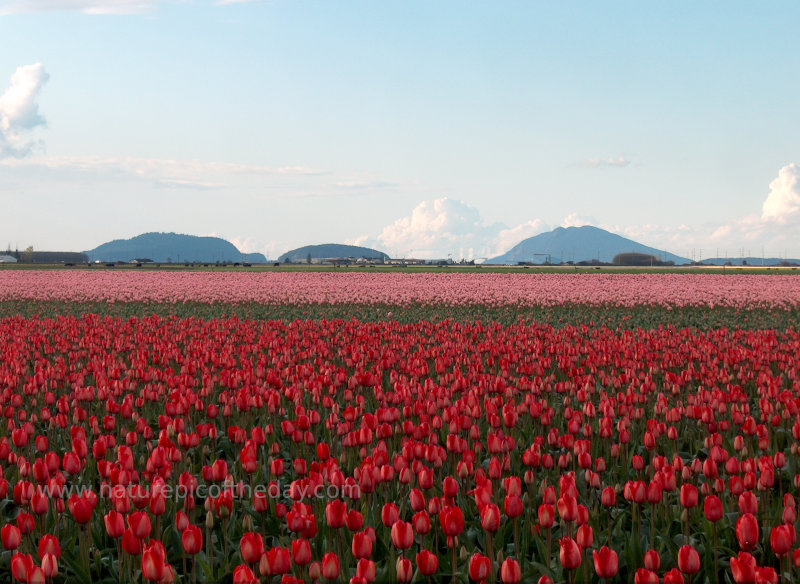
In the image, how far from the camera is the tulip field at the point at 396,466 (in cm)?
420

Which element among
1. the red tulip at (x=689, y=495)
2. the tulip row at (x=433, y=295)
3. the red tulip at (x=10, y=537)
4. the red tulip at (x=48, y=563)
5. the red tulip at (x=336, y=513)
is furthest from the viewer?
Result: the tulip row at (x=433, y=295)

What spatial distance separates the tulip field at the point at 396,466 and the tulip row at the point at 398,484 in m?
0.02

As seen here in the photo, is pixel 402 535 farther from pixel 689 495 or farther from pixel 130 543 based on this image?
pixel 689 495

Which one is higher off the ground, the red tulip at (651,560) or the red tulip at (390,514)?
the red tulip at (390,514)

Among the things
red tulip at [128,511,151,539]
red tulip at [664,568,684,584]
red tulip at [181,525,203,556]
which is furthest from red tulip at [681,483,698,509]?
red tulip at [128,511,151,539]

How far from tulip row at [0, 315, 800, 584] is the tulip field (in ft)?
0.08

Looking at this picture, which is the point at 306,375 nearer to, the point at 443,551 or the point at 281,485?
the point at 281,485

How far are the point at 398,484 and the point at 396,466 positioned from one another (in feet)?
2.38

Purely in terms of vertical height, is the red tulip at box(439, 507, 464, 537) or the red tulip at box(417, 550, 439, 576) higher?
the red tulip at box(439, 507, 464, 537)

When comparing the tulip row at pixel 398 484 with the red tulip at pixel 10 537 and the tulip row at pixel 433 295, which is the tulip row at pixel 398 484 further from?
the tulip row at pixel 433 295

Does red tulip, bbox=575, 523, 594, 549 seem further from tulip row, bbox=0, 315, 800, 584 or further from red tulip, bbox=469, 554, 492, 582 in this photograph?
red tulip, bbox=469, 554, 492, 582

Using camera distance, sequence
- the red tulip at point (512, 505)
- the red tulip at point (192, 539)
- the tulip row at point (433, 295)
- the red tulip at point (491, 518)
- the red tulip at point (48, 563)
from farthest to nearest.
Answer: the tulip row at point (433, 295)
the red tulip at point (512, 505)
the red tulip at point (491, 518)
the red tulip at point (192, 539)
the red tulip at point (48, 563)

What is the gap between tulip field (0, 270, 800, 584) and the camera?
4.20 metres

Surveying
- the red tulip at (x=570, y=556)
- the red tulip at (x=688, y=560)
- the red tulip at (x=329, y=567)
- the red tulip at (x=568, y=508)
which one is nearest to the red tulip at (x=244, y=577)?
the red tulip at (x=329, y=567)
